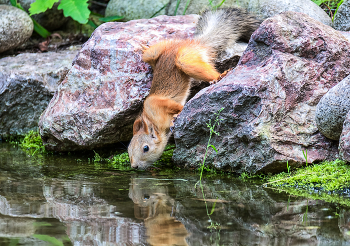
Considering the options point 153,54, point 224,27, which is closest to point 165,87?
point 153,54

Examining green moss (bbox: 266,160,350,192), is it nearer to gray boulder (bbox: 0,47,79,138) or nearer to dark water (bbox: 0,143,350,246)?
dark water (bbox: 0,143,350,246)

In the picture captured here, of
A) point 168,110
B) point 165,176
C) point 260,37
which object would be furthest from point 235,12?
point 165,176

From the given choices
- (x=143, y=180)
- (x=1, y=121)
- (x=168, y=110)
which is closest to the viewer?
(x=143, y=180)

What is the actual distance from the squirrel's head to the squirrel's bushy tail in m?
1.51

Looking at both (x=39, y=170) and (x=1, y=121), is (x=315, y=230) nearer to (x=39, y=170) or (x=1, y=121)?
(x=39, y=170)

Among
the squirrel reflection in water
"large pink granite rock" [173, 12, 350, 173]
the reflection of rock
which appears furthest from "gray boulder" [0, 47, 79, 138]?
the reflection of rock

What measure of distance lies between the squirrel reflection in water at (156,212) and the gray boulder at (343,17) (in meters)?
4.02

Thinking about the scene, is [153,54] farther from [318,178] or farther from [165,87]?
[318,178]

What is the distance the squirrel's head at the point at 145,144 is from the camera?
497 centimetres

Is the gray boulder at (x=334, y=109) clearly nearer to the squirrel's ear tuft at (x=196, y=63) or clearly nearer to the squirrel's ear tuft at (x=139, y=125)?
the squirrel's ear tuft at (x=196, y=63)

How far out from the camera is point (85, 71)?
5.75 meters

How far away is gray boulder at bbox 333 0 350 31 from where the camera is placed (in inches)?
242

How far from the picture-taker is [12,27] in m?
7.79

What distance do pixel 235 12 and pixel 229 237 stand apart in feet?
14.0
